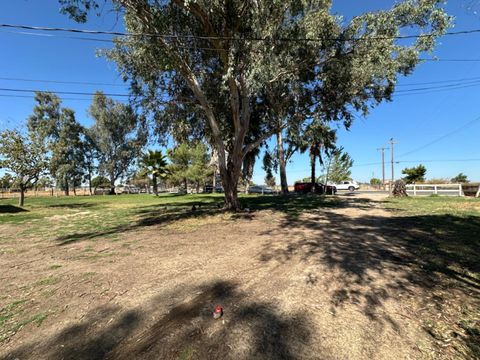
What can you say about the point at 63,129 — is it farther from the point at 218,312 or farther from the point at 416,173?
the point at 416,173

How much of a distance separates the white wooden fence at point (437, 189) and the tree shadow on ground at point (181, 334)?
2395cm

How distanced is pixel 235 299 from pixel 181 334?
93 centimetres

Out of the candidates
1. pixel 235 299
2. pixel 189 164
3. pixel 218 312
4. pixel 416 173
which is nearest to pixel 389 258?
pixel 235 299

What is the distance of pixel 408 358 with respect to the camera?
2410mm

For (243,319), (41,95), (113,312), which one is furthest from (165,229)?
(41,95)

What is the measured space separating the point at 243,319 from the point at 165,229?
6116 mm

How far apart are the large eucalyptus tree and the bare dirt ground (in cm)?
660

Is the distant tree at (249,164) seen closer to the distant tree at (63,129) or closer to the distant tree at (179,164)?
A: the distant tree at (179,164)

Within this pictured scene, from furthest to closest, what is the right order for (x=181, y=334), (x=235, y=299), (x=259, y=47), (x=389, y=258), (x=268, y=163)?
(x=268, y=163), (x=259, y=47), (x=389, y=258), (x=235, y=299), (x=181, y=334)

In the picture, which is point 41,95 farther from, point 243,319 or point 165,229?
point 243,319

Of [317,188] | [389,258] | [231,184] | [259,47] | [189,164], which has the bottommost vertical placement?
[389,258]

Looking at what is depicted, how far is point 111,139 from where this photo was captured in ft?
144

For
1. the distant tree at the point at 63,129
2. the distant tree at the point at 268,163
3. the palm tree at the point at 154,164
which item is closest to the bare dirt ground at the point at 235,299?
the distant tree at the point at 268,163

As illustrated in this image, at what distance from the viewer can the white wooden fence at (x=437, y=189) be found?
20953 millimetres
